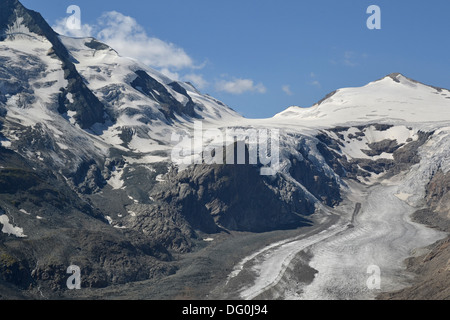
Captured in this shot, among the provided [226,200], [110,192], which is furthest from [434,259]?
[110,192]

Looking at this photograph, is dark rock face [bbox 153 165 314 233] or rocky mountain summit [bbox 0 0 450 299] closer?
rocky mountain summit [bbox 0 0 450 299]

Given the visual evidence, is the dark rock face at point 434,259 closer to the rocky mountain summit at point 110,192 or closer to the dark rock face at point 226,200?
the rocky mountain summit at point 110,192

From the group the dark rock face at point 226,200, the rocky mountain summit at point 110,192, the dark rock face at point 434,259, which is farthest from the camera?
the dark rock face at point 226,200

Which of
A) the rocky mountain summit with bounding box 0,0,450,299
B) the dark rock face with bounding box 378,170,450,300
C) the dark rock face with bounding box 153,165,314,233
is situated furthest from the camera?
the dark rock face with bounding box 153,165,314,233

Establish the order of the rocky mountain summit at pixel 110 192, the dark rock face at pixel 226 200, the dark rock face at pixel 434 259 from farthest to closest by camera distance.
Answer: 1. the dark rock face at pixel 226 200
2. the rocky mountain summit at pixel 110 192
3. the dark rock face at pixel 434 259

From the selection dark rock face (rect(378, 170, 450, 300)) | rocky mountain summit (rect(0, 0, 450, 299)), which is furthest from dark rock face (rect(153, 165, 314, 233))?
dark rock face (rect(378, 170, 450, 300))

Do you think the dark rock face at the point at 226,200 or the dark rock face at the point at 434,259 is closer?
the dark rock face at the point at 434,259

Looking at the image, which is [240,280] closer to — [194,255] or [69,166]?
[194,255]

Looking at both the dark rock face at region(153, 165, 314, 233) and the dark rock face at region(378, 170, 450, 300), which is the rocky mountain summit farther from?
the dark rock face at region(378, 170, 450, 300)

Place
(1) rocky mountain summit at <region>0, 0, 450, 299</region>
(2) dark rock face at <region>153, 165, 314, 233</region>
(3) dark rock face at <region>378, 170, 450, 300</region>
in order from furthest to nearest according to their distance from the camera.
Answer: (2) dark rock face at <region>153, 165, 314, 233</region> → (1) rocky mountain summit at <region>0, 0, 450, 299</region> → (3) dark rock face at <region>378, 170, 450, 300</region>

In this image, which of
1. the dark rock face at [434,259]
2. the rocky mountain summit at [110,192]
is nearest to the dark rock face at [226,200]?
the rocky mountain summit at [110,192]
